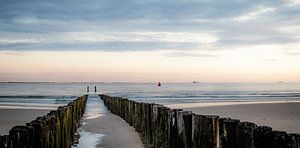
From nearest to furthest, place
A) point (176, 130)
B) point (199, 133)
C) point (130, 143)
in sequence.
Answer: point (199, 133) < point (176, 130) < point (130, 143)

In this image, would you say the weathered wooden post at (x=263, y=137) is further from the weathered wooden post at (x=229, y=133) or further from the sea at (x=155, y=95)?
the sea at (x=155, y=95)

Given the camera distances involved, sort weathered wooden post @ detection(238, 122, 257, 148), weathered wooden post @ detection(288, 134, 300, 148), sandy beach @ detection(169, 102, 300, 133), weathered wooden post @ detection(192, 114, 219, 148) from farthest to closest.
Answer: sandy beach @ detection(169, 102, 300, 133) < weathered wooden post @ detection(192, 114, 219, 148) < weathered wooden post @ detection(238, 122, 257, 148) < weathered wooden post @ detection(288, 134, 300, 148)

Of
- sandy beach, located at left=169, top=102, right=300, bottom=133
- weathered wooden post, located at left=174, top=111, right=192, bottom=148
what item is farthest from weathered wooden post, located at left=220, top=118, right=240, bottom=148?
sandy beach, located at left=169, top=102, right=300, bottom=133

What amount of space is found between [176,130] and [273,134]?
2.71m

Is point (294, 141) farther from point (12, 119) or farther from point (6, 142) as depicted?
point (12, 119)

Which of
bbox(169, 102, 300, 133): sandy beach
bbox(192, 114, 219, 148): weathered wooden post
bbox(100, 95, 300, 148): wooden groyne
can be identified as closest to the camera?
bbox(100, 95, 300, 148): wooden groyne

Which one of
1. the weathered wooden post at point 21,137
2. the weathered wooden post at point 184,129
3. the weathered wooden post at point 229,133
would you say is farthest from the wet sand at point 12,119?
the weathered wooden post at point 229,133

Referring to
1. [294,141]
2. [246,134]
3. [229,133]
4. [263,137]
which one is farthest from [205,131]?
[294,141]

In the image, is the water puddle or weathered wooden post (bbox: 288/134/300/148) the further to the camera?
the water puddle

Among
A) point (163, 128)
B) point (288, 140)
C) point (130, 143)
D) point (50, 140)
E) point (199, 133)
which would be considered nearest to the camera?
point (288, 140)

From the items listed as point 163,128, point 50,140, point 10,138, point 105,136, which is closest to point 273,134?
point 10,138

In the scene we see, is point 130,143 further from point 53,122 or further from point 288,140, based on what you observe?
point 288,140

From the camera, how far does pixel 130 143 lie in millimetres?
8984

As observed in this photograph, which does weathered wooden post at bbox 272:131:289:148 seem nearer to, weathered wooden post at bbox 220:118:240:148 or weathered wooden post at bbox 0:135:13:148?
weathered wooden post at bbox 220:118:240:148
